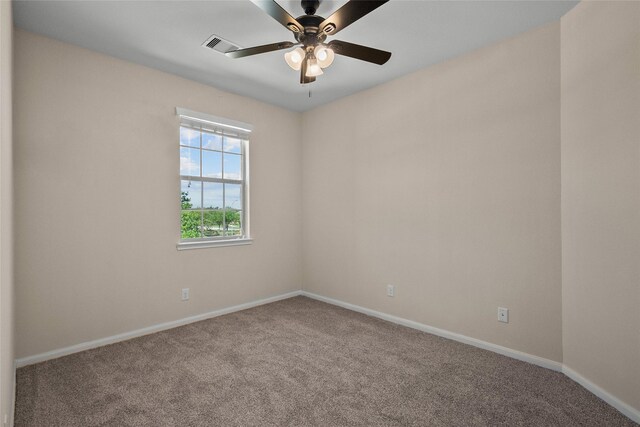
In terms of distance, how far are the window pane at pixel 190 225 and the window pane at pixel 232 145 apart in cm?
89

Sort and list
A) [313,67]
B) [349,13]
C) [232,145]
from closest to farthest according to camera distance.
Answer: [349,13]
[313,67]
[232,145]

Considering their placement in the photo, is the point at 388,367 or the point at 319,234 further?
the point at 319,234

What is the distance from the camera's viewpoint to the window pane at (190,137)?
11.6 feet

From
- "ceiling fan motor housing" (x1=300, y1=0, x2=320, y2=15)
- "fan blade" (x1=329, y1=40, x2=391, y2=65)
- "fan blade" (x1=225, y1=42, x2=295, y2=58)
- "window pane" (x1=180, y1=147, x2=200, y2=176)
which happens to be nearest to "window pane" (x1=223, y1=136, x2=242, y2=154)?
"window pane" (x1=180, y1=147, x2=200, y2=176)

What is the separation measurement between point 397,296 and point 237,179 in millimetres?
2435

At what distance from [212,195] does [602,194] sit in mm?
3617

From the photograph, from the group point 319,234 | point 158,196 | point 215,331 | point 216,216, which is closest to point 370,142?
point 319,234

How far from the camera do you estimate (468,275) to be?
298 cm

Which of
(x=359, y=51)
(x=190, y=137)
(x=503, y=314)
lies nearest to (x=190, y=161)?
(x=190, y=137)

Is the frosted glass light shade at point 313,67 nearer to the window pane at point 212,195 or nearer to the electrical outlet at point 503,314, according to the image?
the window pane at point 212,195

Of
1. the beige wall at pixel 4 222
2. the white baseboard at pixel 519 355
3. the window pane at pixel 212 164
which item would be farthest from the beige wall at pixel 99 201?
the white baseboard at pixel 519 355

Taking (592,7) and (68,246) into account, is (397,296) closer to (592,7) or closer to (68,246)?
(592,7)

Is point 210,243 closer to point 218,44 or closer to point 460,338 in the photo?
point 218,44

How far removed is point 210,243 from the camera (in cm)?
374
